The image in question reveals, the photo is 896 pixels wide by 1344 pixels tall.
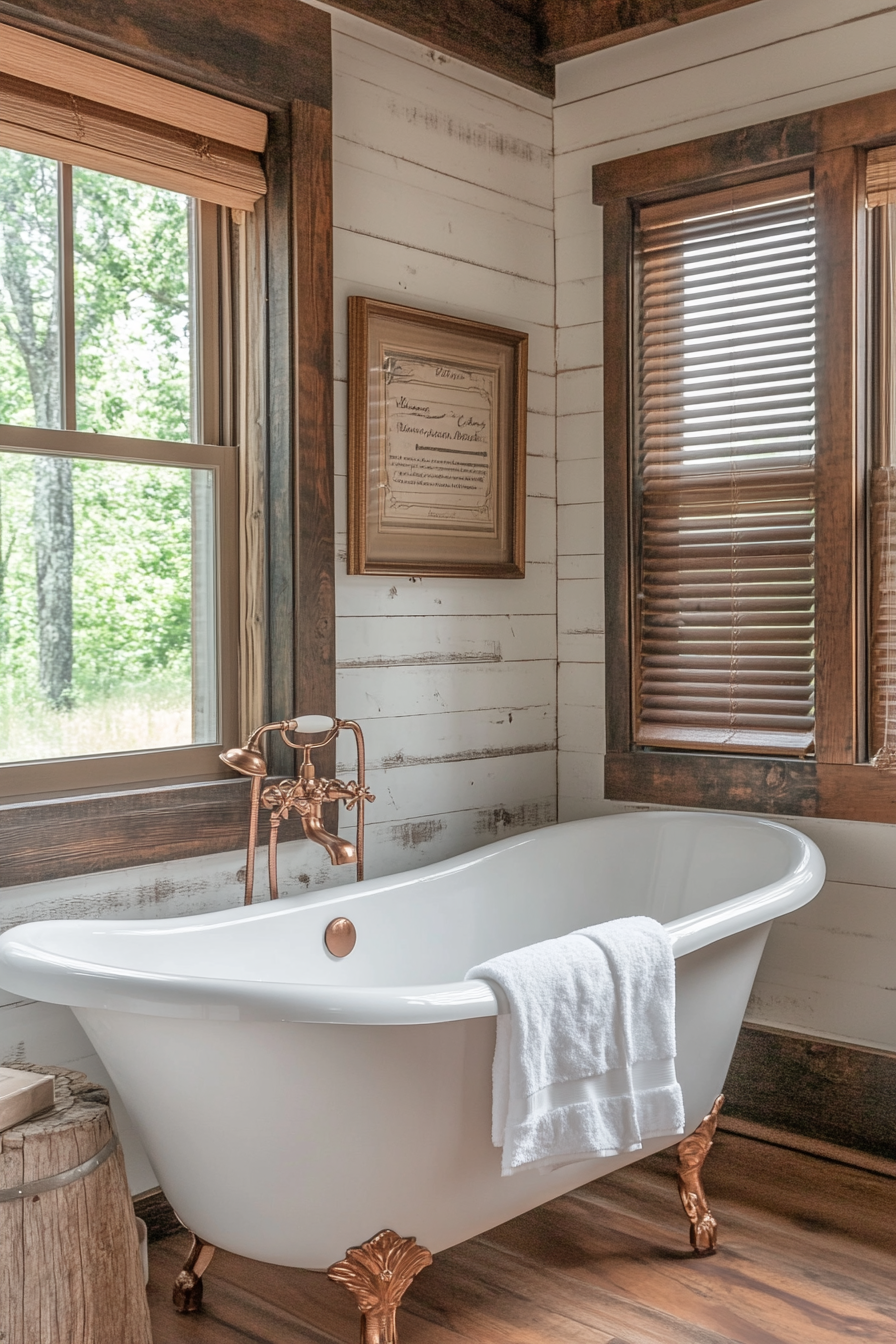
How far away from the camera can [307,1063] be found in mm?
1655

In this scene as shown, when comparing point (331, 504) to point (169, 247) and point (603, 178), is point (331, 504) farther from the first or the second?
point (603, 178)

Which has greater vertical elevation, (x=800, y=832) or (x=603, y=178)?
(x=603, y=178)

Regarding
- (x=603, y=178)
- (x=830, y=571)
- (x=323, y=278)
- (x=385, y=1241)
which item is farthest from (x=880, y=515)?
(x=385, y=1241)

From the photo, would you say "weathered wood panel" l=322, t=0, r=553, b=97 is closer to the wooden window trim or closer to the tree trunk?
the wooden window trim

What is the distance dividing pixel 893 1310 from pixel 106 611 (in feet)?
6.28

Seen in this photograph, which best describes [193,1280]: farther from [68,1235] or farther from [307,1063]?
[307,1063]

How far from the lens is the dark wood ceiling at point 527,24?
281 cm

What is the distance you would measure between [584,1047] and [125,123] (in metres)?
1.89

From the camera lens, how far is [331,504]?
104 inches

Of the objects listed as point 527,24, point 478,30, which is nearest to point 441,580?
point 478,30

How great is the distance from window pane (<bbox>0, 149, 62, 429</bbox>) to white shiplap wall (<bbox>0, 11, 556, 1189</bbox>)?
0.66 meters

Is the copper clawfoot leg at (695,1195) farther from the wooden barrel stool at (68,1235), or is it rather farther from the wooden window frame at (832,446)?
the wooden barrel stool at (68,1235)

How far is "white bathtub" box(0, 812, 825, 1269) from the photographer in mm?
1594

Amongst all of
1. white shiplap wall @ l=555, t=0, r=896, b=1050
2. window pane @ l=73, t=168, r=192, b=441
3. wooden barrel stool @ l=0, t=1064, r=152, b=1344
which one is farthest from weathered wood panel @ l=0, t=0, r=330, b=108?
wooden barrel stool @ l=0, t=1064, r=152, b=1344
